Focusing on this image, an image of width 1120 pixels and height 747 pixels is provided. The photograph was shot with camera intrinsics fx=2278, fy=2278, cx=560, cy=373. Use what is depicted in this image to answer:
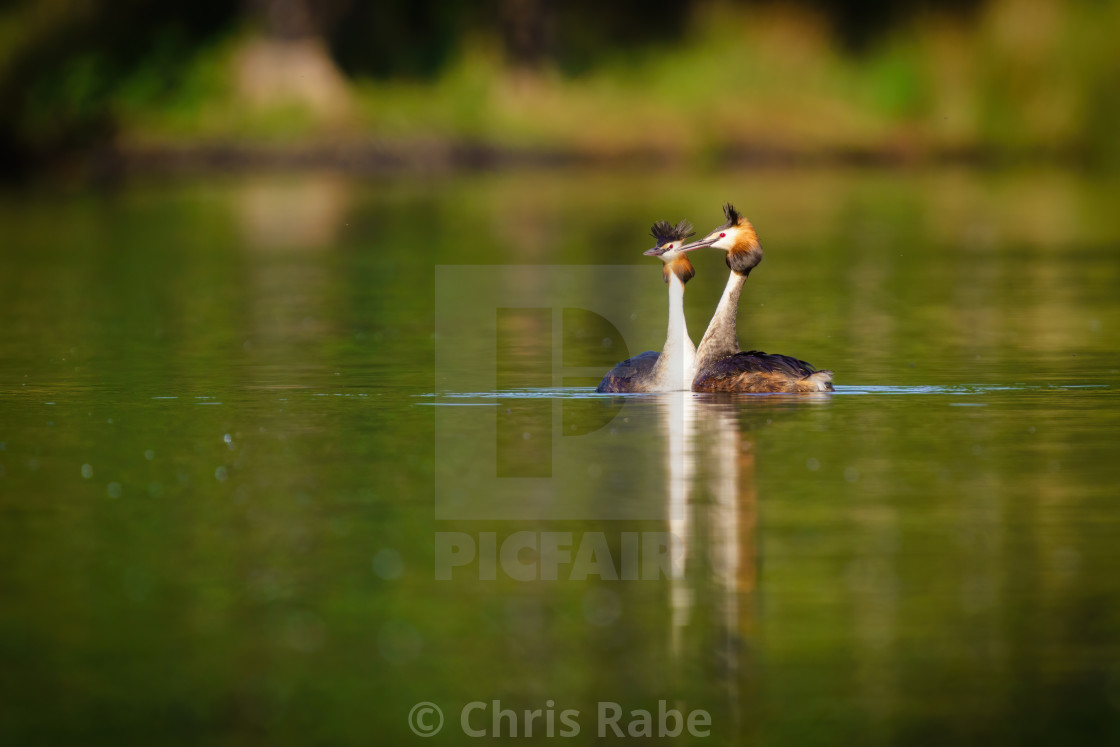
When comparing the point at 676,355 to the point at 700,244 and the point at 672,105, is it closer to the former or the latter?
the point at 700,244

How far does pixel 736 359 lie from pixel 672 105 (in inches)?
1246

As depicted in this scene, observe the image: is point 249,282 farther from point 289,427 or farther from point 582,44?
point 582,44

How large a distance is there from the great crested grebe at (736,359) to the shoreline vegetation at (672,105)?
29363 millimetres

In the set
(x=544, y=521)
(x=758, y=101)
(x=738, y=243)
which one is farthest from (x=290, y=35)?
(x=544, y=521)

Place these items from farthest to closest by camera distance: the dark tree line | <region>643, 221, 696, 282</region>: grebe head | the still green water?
1. the dark tree line
2. <region>643, 221, 696, 282</region>: grebe head
3. the still green water

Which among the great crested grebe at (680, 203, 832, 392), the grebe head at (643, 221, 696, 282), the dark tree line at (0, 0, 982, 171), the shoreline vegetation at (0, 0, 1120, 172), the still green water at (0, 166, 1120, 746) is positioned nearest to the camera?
the still green water at (0, 166, 1120, 746)

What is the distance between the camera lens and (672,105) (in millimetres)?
44500

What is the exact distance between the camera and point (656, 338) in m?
17.2

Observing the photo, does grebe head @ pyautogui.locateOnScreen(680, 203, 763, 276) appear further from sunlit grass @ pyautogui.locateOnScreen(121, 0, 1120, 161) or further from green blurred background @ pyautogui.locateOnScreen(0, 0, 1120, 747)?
sunlit grass @ pyautogui.locateOnScreen(121, 0, 1120, 161)

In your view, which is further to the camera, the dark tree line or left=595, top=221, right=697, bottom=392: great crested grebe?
the dark tree line

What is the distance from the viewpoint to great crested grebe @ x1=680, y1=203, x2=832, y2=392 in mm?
13203

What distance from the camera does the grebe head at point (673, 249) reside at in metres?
13.6

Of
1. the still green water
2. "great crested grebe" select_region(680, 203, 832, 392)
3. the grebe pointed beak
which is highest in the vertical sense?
the grebe pointed beak

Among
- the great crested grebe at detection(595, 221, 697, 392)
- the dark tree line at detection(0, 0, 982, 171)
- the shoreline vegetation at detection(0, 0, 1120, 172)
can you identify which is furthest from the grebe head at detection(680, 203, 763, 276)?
the dark tree line at detection(0, 0, 982, 171)
